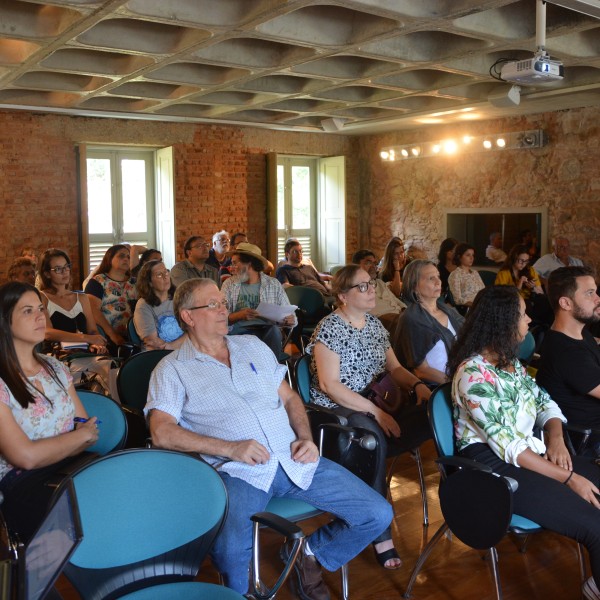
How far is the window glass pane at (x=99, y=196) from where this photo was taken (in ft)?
32.8

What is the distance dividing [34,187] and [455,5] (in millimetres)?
6461

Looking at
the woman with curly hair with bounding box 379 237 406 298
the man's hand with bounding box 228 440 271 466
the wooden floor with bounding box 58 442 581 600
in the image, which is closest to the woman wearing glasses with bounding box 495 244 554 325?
the woman with curly hair with bounding box 379 237 406 298

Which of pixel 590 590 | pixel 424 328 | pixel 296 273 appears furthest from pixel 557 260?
pixel 590 590

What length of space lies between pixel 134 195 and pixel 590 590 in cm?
904

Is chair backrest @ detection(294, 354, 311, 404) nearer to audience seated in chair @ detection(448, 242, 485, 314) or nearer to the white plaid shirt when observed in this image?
the white plaid shirt

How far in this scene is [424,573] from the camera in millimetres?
3057

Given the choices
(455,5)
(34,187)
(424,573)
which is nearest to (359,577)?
(424,573)

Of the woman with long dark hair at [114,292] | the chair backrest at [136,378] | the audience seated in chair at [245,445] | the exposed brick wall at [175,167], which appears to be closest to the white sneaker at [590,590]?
the audience seated in chair at [245,445]

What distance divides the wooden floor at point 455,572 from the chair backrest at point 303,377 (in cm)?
68

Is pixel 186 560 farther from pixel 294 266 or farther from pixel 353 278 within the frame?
pixel 294 266

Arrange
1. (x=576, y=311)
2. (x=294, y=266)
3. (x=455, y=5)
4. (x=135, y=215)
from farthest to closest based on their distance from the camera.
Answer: (x=135, y=215) → (x=294, y=266) → (x=455, y=5) → (x=576, y=311)

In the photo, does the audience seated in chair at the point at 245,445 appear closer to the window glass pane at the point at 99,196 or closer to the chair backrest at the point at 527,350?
the chair backrest at the point at 527,350

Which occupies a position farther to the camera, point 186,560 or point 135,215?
point 135,215

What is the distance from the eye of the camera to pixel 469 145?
10234 millimetres
